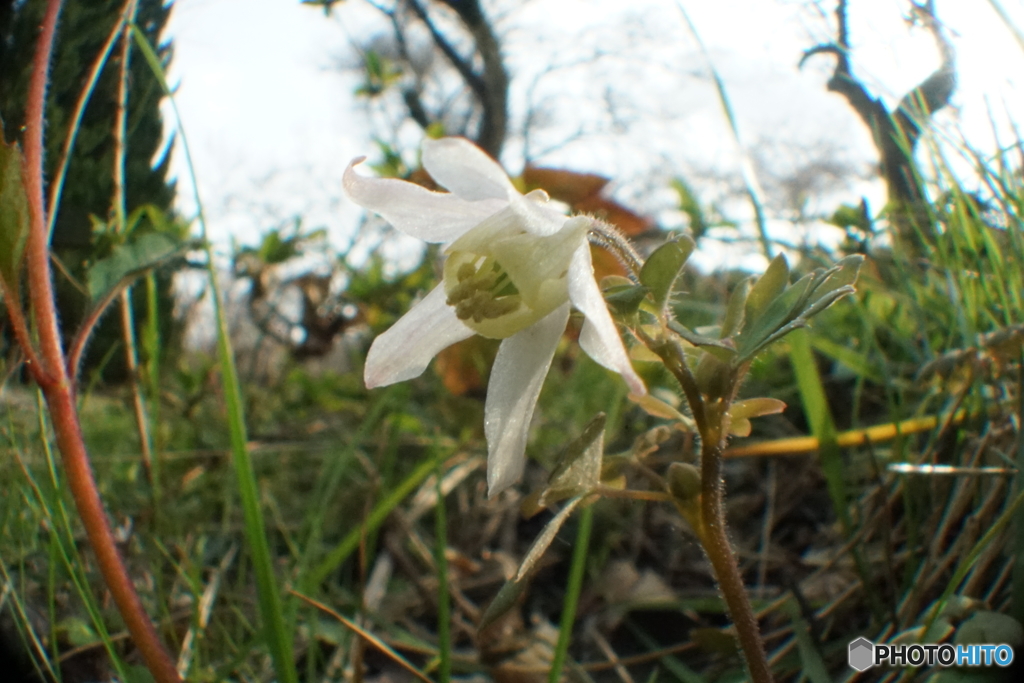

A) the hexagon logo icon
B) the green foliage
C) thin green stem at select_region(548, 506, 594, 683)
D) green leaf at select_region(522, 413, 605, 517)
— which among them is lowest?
the hexagon logo icon

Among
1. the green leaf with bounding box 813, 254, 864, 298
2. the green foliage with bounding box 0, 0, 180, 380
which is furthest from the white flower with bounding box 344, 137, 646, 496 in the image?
the green foliage with bounding box 0, 0, 180, 380

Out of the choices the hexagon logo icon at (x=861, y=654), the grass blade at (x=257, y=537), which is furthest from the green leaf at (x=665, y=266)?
the hexagon logo icon at (x=861, y=654)

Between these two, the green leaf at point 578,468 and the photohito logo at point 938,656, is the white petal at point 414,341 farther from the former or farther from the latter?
the photohito logo at point 938,656

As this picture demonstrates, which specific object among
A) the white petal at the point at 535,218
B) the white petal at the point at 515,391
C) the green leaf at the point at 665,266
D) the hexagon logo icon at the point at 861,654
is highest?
the white petal at the point at 535,218

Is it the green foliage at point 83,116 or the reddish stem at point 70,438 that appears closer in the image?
the reddish stem at point 70,438

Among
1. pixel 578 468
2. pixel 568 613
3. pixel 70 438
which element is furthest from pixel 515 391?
pixel 70 438

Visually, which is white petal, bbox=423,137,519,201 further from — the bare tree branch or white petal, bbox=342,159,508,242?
the bare tree branch

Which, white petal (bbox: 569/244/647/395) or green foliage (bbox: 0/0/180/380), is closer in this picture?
white petal (bbox: 569/244/647/395)
